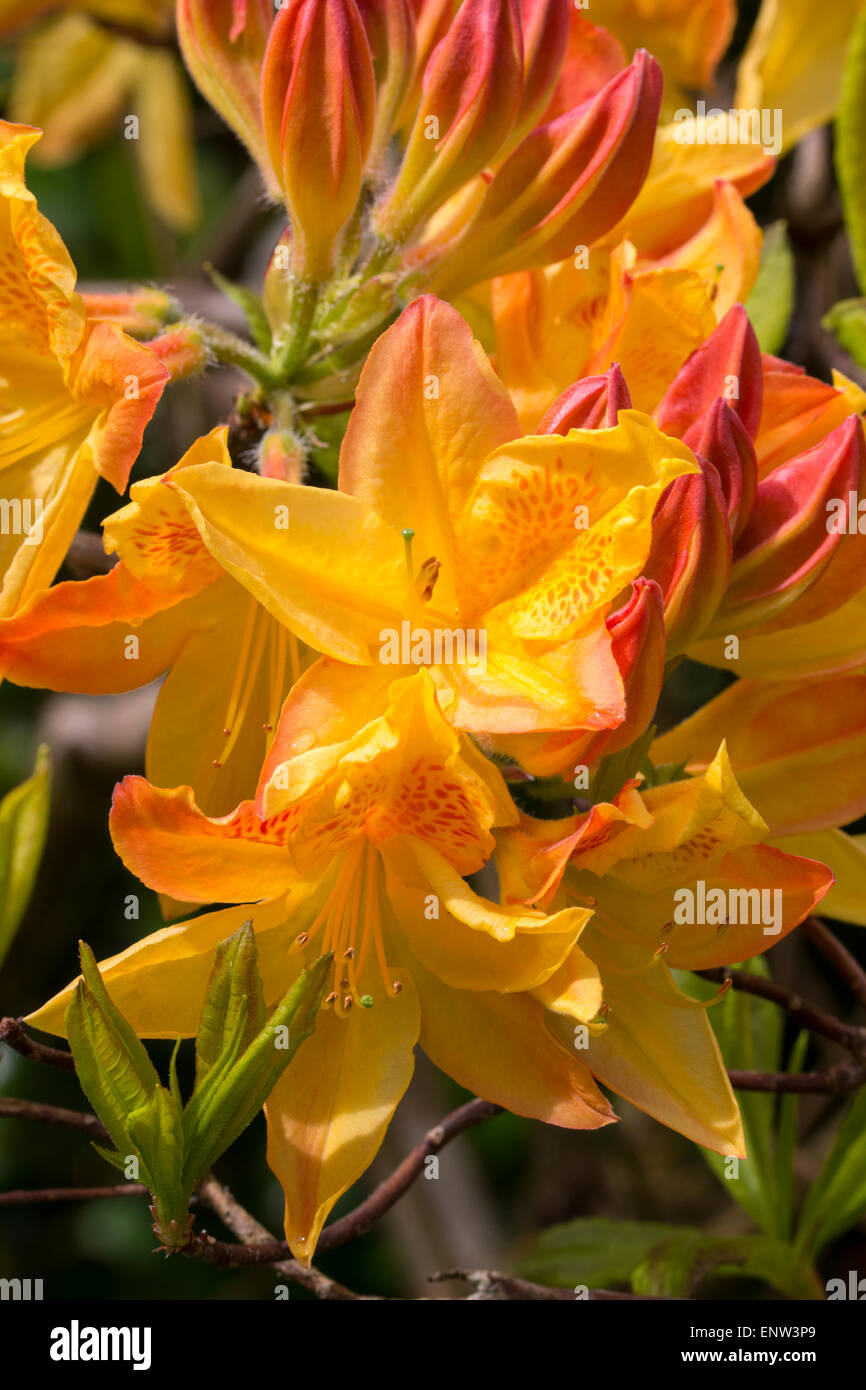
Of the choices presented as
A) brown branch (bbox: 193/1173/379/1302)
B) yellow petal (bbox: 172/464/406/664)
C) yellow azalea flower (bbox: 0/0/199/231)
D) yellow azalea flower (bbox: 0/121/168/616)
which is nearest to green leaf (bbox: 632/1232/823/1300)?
brown branch (bbox: 193/1173/379/1302)

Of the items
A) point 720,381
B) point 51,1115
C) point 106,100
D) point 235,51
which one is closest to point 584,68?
point 235,51

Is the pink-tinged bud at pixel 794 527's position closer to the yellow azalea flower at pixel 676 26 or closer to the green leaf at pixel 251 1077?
the green leaf at pixel 251 1077

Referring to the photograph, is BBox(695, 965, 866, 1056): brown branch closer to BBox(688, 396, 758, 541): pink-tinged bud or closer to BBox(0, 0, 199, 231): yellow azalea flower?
BBox(688, 396, 758, 541): pink-tinged bud

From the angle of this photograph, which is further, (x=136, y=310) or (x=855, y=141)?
(x=855, y=141)

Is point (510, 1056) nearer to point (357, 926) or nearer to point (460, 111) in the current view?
point (357, 926)

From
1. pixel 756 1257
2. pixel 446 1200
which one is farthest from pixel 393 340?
pixel 446 1200

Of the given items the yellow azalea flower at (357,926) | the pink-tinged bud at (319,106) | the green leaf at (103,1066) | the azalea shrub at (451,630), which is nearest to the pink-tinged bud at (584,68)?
the azalea shrub at (451,630)
